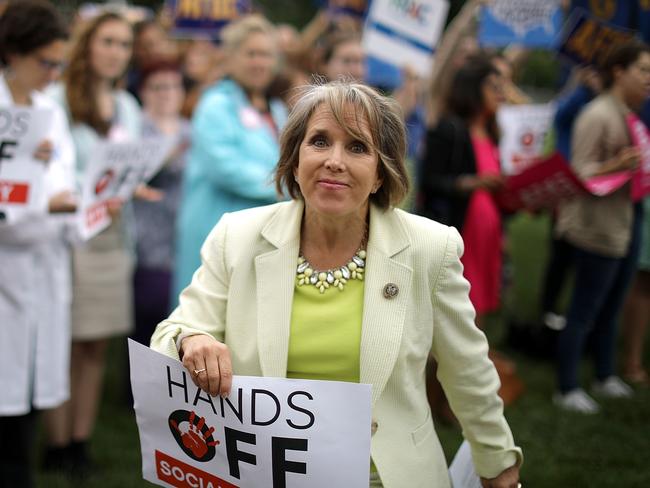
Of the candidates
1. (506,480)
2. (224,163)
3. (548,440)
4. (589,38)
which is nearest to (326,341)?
(506,480)

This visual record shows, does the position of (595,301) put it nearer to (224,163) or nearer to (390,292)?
(224,163)

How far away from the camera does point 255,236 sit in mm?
2420

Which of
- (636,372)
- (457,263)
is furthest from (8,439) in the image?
(636,372)

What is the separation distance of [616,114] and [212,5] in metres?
3.80

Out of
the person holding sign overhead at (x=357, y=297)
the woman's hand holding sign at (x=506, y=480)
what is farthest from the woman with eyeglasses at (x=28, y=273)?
the woman's hand holding sign at (x=506, y=480)

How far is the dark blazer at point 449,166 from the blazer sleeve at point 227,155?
3.53ft

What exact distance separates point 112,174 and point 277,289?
203cm

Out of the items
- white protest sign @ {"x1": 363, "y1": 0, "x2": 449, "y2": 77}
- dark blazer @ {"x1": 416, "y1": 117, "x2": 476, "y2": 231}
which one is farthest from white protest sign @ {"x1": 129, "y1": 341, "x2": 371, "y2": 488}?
white protest sign @ {"x1": 363, "y1": 0, "x2": 449, "y2": 77}

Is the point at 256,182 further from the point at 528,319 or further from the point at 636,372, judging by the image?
the point at 528,319

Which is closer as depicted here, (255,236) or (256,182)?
(255,236)

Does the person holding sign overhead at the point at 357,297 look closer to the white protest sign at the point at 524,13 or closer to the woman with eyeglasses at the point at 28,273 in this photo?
the woman with eyeglasses at the point at 28,273

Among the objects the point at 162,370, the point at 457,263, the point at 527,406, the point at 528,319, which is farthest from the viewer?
the point at 528,319

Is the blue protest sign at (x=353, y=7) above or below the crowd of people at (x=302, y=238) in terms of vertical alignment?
above

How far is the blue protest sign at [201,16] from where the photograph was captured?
287 inches
